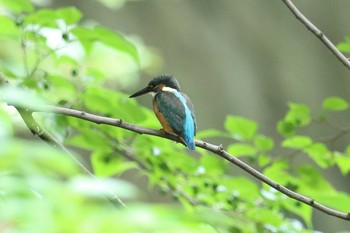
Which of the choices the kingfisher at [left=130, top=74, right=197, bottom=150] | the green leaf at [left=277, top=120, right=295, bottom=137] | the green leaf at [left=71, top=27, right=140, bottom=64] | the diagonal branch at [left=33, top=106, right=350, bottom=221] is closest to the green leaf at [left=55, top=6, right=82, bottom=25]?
the green leaf at [left=71, top=27, right=140, bottom=64]

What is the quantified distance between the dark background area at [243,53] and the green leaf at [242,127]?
4.12 m

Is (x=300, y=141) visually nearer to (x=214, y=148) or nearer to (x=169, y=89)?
(x=169, y=89)

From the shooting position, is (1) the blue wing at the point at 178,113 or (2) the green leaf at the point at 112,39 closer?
(2) the green leaf at the point at 112,39

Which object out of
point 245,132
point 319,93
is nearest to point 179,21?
point 319,93

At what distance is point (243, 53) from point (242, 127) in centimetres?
459

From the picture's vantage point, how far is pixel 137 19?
619 cm

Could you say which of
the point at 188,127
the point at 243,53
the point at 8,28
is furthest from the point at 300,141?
the point at 243,53

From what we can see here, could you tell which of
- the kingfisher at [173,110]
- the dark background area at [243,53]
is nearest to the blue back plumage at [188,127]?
the kingfisher at [173,110]

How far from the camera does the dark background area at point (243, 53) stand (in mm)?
5621

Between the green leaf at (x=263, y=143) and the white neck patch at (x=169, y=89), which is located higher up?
the white neck patch at (x=169, y=89)

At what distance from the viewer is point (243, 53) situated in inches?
233

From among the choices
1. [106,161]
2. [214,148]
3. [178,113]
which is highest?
[178,113]

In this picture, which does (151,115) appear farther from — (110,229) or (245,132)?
(110,229)

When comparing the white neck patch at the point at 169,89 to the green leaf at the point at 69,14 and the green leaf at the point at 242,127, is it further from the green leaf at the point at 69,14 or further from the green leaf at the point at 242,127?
the green leaf at the point at 69,14
